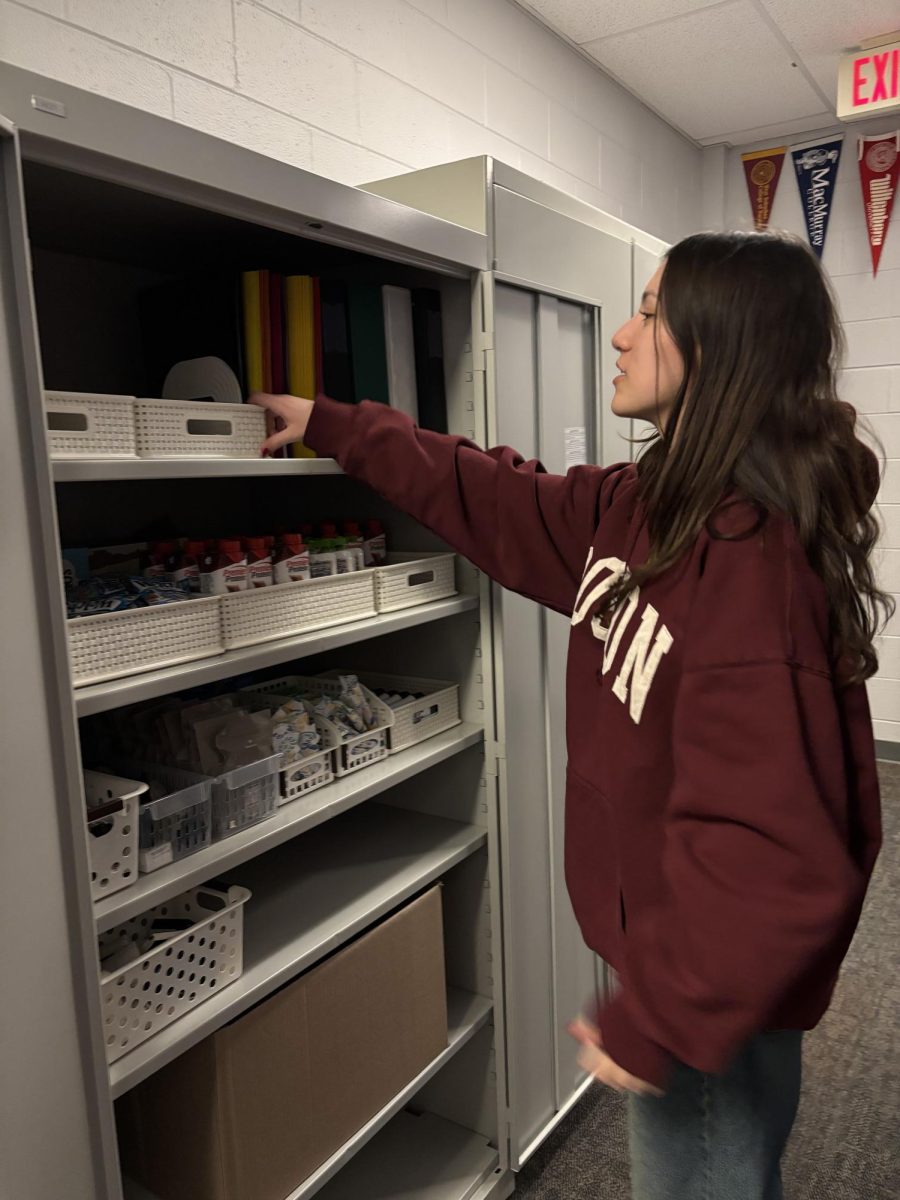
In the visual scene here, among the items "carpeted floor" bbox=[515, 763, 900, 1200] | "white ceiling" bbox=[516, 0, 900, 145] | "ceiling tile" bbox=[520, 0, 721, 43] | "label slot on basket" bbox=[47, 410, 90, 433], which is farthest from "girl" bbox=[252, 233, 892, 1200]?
"white ceiling" bbox=[516, 0, 900, 145]

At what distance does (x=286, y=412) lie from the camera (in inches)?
55.6

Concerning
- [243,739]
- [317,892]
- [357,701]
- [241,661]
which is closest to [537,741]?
[357,701]

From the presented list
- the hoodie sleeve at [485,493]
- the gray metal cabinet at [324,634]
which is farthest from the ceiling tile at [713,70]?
the hoodie sleeve at [485,493]

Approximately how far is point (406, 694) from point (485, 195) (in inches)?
36.5

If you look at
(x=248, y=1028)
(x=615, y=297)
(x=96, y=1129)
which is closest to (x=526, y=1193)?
(x=248, y=1028)

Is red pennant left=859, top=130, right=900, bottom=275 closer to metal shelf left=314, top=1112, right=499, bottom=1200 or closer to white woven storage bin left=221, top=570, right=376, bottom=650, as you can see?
white woven storage bin left=221, top=570, right=376, bottom=650

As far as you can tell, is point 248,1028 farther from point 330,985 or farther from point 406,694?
point 406,694

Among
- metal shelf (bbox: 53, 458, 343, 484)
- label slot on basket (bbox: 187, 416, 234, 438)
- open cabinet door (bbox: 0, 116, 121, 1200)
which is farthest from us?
label slot on basket (bbox: 187, 416, 234, 438)

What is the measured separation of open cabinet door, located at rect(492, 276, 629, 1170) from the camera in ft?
5.68

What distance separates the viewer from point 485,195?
1576mm

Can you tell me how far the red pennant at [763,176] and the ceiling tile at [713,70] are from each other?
258mm

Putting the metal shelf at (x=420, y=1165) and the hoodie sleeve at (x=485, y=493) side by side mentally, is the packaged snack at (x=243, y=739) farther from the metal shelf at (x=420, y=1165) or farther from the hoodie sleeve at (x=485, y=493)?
the metal shelf at (x=420, y=1165)

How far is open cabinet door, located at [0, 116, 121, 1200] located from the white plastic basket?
0.59 meters

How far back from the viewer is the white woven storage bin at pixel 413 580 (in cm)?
154
